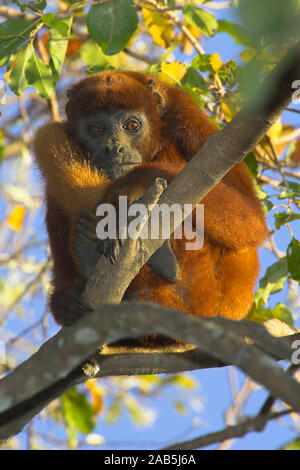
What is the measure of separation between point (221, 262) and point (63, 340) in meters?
2.18

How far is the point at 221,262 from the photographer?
13.8ft

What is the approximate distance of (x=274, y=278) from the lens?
175 inches

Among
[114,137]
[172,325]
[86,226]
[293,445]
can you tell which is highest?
[114,137]

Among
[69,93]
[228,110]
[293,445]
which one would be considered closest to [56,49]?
[69,93]

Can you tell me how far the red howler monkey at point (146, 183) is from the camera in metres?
3.83

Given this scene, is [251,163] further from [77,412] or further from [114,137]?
[77,412]

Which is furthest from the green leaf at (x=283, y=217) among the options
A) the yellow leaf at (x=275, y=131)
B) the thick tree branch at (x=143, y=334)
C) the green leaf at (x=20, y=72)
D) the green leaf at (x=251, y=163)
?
the thick tree branch at (x=143, y=334)

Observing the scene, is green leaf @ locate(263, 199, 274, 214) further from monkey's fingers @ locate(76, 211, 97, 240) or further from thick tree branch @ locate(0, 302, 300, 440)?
thick tree branch @ locate(0, 302, 300, 440)

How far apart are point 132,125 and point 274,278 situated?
1717 mm

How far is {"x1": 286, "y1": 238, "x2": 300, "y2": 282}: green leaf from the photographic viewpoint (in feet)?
13.0

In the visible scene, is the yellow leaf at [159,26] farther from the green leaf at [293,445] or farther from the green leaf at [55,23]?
the green leaf at [293,445]

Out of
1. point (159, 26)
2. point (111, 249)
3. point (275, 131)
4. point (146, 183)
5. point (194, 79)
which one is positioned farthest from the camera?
point (275, 131)

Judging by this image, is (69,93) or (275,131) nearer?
(69,93)
